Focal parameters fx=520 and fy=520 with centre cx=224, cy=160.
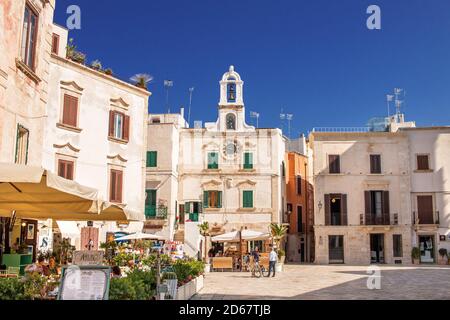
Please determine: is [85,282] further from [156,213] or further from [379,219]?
[379,219]

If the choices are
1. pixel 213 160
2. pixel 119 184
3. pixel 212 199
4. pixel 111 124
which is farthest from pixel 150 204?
pixel 111 124

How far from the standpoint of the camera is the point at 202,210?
37.8 m

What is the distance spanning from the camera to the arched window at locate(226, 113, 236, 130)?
3903cm

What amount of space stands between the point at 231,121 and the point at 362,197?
11.3m

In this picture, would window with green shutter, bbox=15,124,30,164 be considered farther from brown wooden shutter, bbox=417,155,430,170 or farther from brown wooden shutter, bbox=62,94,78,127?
brown wooden shutter, bbox=417,155,430,170

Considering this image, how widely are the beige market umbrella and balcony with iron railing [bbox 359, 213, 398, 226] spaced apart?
29413 millimetres

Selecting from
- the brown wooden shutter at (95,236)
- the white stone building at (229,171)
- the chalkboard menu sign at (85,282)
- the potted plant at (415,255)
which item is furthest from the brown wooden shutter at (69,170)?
the potted plant at (415,255)

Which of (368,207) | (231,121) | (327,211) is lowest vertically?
(327,211)

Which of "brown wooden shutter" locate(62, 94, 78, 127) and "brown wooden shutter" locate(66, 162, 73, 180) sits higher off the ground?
"brown wooden shutter" locate(62, 94, 78, 127)

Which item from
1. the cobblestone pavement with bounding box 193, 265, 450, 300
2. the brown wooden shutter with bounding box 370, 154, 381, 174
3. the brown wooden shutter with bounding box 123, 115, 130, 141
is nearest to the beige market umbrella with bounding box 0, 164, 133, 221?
the cobblestone pavement with bounding box 193, 265, 450, 300

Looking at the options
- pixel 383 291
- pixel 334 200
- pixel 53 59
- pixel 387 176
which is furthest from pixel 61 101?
pixel 387 176

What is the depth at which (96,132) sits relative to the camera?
2409 cm

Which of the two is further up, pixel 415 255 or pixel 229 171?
pixel 229 171
